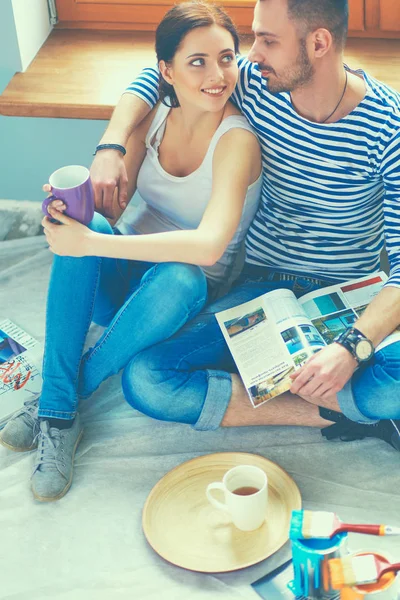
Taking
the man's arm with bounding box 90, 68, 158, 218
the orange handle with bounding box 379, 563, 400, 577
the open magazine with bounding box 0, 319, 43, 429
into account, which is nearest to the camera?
the orange handle with bounding box 379, 563, 400, 577

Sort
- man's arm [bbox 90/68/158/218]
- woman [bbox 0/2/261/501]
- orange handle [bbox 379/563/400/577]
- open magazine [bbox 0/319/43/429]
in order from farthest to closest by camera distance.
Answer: open magazine [bbox 0/319/43/429] → man's arm [bbox 90/68/158/218] → woman [bbox 0/2/261/501] → orange handle [bbox 379/563/400/577]

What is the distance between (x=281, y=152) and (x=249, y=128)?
77 mm

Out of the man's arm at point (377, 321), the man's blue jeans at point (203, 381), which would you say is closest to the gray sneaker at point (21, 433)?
the man's blue jeans at point (203, 381)

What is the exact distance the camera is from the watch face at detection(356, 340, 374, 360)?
1.47 meters

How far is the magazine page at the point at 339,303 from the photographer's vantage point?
61.4 inches

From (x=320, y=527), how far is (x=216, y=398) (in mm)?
404

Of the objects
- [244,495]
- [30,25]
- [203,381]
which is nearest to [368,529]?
[244,495]

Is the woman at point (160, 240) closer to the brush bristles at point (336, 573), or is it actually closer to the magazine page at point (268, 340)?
the magazine page at point (268, 340)

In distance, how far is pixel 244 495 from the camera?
140cm

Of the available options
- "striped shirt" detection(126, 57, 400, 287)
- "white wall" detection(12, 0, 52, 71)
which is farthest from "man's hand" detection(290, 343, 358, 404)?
"white wall" detection(12, 0, 52, 71)

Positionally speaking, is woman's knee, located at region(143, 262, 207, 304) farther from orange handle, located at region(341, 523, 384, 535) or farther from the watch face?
orange handle, located at region(341, 523, 384, 535)

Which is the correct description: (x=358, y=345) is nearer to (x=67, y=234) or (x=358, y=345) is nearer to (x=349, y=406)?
(x=349, y=406)

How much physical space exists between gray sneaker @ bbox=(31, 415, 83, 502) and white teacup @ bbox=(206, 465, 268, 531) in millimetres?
298

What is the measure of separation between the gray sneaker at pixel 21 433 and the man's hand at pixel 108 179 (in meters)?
0.43
